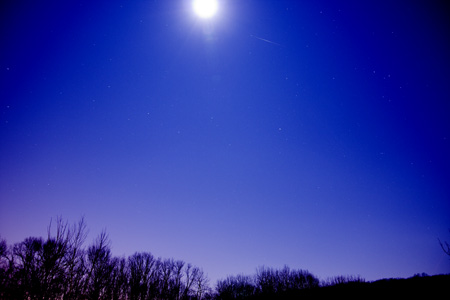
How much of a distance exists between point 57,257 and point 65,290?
2479 mm

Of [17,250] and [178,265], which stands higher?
[17,250]

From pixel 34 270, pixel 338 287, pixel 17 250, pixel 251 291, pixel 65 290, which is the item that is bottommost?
pixel 251 291

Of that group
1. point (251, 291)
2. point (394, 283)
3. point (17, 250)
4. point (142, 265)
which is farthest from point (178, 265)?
point (394, 283)

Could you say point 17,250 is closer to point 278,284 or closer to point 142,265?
point 142,265

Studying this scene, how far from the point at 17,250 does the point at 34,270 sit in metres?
32.1

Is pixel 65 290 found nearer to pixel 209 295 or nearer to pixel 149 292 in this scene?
pixel 149 292

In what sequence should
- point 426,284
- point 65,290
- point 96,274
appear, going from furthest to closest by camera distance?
point 96,274 < point 426,284 < point 65,290

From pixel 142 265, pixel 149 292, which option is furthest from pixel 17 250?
pixel 149 292

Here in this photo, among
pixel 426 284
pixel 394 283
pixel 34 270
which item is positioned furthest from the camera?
pixel 394 283

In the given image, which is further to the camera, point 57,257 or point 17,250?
point 17,250

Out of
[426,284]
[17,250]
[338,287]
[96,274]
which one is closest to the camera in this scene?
[426,284]

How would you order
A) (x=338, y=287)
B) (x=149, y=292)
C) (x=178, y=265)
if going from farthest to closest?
1. (x=178, y=265)
2. (x=149, y=292)
3. (x=338, y=287)

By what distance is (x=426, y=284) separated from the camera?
1431 cm

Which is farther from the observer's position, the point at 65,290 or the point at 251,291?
the point at 251,291
